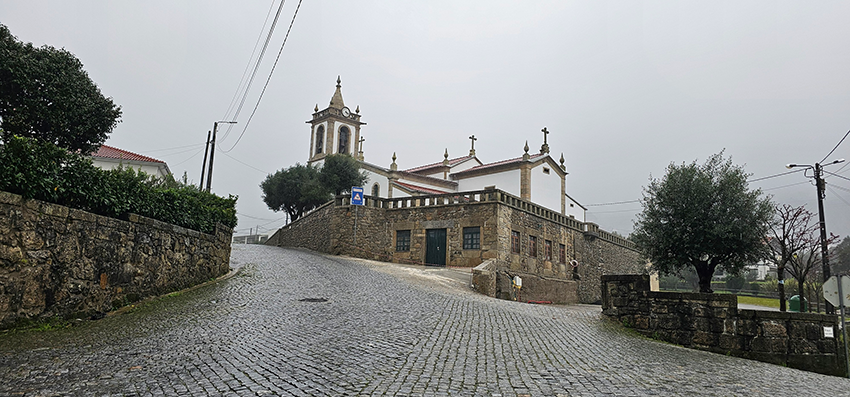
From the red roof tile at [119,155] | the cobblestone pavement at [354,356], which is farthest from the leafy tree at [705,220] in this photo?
the red roof tile at [119,155]

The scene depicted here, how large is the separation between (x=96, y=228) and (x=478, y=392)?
7.94 meters

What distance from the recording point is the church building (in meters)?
37.8

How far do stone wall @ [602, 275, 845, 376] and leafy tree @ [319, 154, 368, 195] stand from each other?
102 ft

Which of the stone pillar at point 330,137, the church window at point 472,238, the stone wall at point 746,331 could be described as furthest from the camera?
the stone pillar at point 330,137

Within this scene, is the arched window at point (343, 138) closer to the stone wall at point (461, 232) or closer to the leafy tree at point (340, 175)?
the leafy tree at point (340, 175)

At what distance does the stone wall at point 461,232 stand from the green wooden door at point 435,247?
0.74 ft

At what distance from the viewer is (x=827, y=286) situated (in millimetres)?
12273

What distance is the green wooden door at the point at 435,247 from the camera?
26438 millimetres

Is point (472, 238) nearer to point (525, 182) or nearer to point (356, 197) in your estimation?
point (356, 197)

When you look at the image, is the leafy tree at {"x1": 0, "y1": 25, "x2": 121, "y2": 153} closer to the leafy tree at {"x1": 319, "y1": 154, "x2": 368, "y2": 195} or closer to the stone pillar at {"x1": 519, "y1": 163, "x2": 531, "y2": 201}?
the leafy tree at {"x1": 319, "y1": 154, "x2": 368, "y2": 195}

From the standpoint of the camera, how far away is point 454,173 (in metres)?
42.8

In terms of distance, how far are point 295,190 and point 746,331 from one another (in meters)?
36.3

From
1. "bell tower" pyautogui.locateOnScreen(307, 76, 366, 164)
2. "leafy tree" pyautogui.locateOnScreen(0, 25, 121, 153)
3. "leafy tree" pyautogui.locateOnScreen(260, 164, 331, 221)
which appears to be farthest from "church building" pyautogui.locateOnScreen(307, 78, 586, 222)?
"leafy tree" pyautogui.locateOnScreen(0, 25, 121, 153)

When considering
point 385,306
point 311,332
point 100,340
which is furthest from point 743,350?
point 100,340
